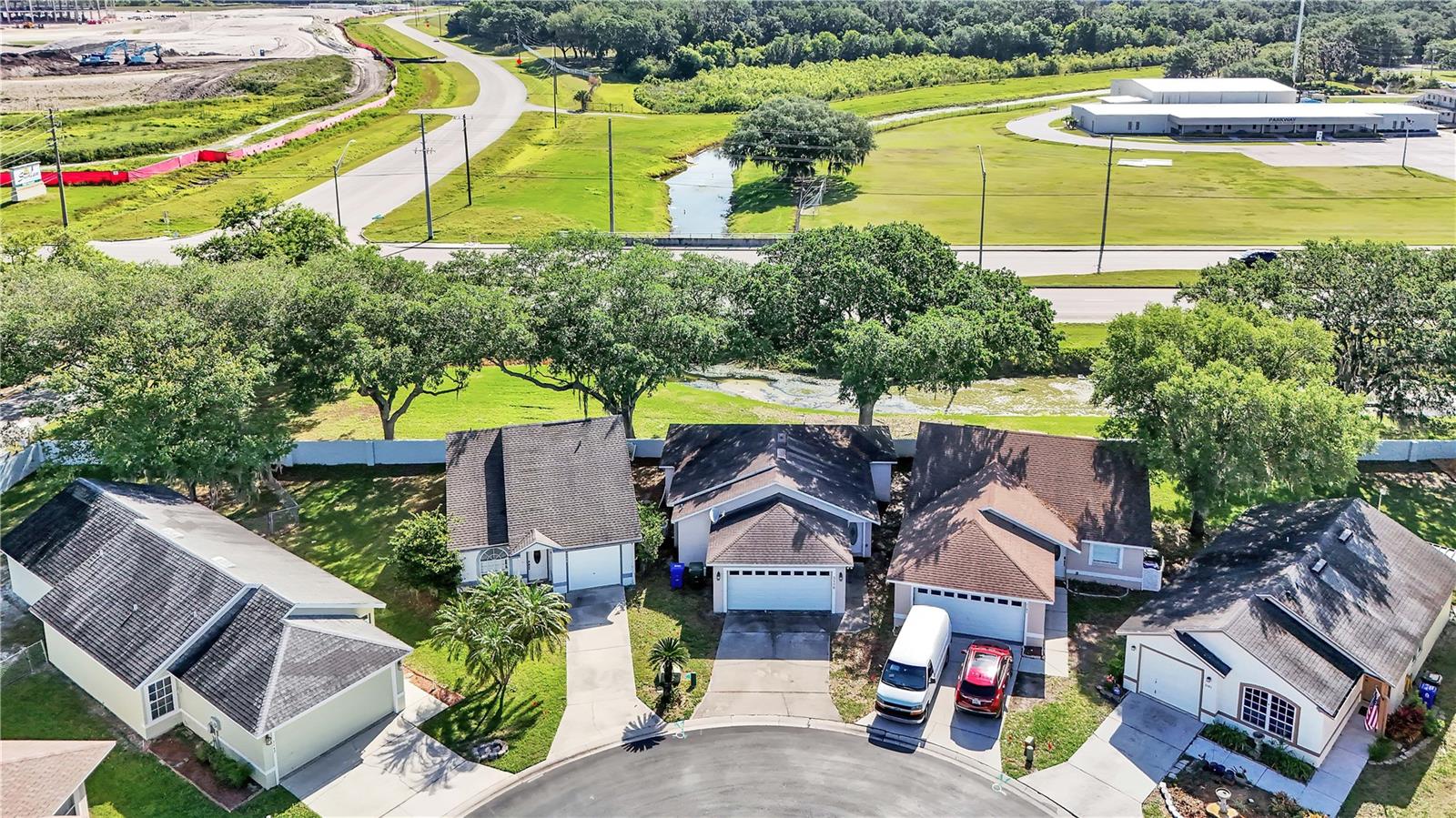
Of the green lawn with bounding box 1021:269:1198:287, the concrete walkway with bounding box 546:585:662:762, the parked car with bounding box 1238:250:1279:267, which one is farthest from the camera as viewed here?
the green lawn with bounding box 1021:269:1198:287

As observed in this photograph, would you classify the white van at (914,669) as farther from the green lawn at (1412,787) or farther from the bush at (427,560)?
the bush at (427,560)

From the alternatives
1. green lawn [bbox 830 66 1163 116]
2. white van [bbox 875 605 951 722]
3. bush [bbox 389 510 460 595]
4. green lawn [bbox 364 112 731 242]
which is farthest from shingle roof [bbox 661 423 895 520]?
green lawn [bbox 830 66 1163 116]

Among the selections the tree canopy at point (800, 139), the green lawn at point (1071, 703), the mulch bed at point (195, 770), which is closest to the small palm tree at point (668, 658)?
the green lawn at point (1071, 703)

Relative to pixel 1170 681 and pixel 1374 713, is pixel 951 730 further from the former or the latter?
pixel 1374 713

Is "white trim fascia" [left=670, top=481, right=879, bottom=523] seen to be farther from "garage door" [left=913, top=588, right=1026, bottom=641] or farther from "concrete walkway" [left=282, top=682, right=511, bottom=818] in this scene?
"concrete walkway" [left=282, top=682, right=511, bottom=818]

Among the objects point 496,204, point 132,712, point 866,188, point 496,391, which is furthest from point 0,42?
point 132,712
